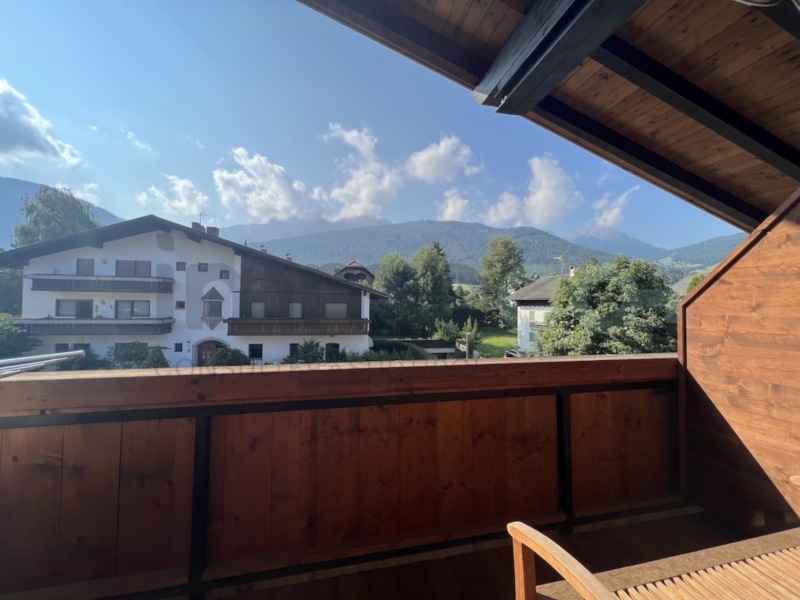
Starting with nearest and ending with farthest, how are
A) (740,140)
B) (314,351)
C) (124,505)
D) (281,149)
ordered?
(124,505) → (740,140) → (314,351) → (281,149)

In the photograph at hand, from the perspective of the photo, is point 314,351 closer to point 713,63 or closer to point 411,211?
point 713,63

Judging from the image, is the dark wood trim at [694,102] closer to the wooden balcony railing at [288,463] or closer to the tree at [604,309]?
the wooden balcony railing at [288,463]

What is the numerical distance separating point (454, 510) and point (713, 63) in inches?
77.9

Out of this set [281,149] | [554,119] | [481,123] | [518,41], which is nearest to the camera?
[518,41]

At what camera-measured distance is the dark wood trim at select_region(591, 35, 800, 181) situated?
1.29 meters

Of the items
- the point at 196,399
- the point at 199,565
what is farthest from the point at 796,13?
the point at 199,565

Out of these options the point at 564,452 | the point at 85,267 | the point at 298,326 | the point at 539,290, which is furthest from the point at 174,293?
the point at 539,290

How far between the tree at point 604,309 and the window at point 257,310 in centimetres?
347

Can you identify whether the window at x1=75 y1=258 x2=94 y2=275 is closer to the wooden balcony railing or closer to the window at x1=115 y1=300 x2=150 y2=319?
the window at x1=115 y1=300 x2=150 y2=319

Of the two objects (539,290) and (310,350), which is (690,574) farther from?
(539,290)

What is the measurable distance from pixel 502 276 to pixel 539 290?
505 mm

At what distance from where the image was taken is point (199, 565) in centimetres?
105

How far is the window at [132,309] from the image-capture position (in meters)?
2.79

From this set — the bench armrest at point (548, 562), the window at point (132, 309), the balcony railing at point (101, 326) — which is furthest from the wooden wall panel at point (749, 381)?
the window at point (132, 309)
